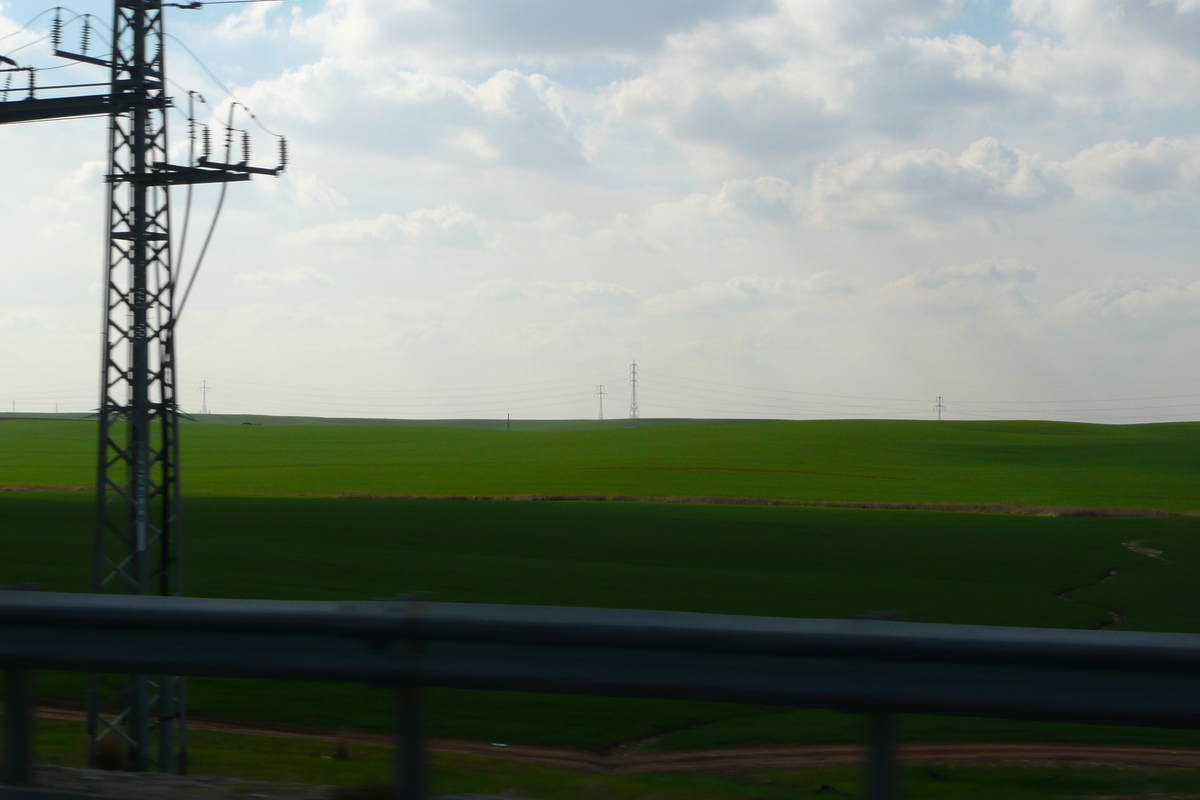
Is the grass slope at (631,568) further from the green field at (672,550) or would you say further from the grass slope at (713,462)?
the grass slope at (713,462)

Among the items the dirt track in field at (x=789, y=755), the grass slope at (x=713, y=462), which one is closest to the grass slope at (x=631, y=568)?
the dirt track in field at (x=789, y=755)

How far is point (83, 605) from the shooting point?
3787 mm

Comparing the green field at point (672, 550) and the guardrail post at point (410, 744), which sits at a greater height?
the guardrail post at point (410, 744)

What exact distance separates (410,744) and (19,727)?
1.40 meters

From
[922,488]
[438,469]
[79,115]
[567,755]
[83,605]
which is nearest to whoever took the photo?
[83,605]

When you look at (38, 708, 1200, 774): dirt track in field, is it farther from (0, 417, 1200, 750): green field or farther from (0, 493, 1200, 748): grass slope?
(0, 493, 1200, 748): grass slope

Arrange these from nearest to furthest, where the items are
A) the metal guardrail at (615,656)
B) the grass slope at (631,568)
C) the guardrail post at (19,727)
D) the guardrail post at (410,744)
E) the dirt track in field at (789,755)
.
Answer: the metal guardrail at (615,656)
the guardrail post at (410,744)
the guardrail post at (19,727)
the dirt track in field at (789,755)
the grass slope at (631,568)

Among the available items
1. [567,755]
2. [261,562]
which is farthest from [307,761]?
[261,562]

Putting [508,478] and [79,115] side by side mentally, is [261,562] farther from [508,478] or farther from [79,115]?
[508,478]

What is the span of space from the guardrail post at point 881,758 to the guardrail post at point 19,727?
2.78 metres

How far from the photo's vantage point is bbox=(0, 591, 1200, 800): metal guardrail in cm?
313

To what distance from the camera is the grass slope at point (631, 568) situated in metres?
12.7

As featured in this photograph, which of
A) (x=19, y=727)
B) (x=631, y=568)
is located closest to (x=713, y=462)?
(x=631, y=568)

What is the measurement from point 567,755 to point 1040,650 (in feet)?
25.2
